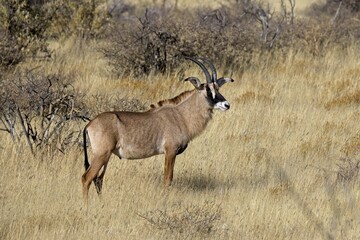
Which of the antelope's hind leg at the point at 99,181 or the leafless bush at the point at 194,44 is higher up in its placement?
the leafless bush at the point at 194,44

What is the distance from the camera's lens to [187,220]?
7.00 meters

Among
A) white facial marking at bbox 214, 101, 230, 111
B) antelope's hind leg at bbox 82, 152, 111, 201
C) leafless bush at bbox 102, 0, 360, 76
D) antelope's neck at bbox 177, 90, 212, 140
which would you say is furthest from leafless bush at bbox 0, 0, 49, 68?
antelope's hind leg at bbox 82, 152, 111, 201

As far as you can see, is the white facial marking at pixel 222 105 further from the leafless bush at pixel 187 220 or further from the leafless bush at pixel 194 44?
the leafless bush at pixel 194 44

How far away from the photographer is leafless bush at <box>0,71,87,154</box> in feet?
31.3

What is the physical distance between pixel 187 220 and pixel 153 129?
1.62m

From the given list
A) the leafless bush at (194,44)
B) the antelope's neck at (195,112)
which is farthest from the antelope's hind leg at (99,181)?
the leafless bush at (194,44)

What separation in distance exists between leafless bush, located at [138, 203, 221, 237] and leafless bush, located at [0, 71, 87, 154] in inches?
95.9

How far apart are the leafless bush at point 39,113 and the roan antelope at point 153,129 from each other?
129cm

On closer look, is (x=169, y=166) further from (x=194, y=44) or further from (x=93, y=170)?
(x=194, y=44)

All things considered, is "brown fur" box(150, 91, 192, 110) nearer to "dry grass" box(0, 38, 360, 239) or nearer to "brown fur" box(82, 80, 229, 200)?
"brown fur" box(82, 80, 229, 200)

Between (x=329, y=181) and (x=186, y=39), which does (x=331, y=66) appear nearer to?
(x=186, y=39)

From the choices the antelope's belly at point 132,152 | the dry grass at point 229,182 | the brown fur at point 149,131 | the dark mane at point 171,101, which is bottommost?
the dry grass at point 229,182

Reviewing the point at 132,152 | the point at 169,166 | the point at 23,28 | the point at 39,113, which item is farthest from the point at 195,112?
the point at 23,28

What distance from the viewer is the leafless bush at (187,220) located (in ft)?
22.7
